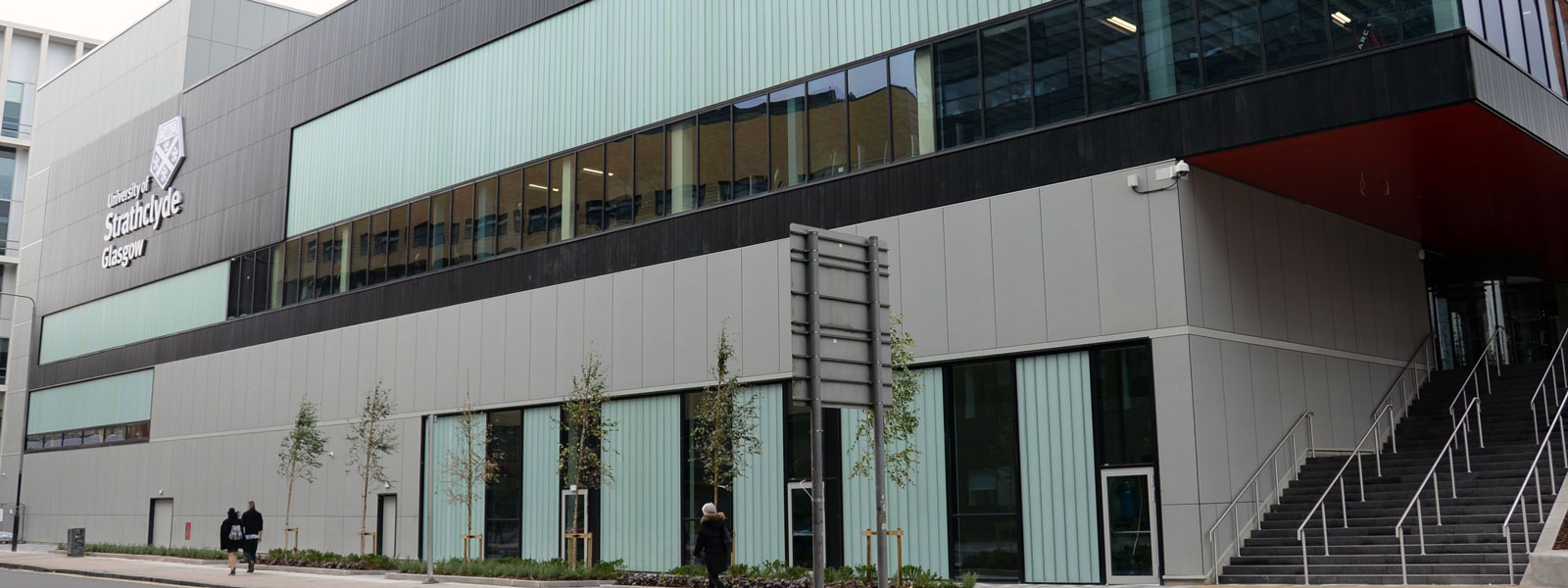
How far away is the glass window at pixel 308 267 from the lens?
128 ft

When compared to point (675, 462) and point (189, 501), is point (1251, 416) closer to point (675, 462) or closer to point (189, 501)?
point (675, 462)

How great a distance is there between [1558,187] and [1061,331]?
1048cm

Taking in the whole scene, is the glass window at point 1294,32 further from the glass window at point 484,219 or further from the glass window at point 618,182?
the glass window at point 484,219

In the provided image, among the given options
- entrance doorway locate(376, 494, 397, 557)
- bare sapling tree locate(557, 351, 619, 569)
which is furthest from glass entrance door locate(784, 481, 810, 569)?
entrance doorway locate(376, 494, 397, 557)

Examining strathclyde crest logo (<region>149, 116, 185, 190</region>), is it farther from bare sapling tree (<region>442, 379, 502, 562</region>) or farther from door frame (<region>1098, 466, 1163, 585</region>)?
door frame (<region>1098, 466, 1163, 585</region>)

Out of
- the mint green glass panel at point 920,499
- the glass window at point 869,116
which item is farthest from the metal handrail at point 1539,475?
the glass window at point 869,116

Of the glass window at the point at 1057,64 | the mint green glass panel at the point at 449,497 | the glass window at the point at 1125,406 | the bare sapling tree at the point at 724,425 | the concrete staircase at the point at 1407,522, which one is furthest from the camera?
the mint green glass panel at the point at 449,497

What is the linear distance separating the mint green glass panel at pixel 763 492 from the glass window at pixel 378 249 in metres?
15.4

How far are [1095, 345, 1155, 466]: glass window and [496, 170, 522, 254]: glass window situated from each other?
1697 cm

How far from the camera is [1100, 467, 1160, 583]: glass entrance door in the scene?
63.8 ft

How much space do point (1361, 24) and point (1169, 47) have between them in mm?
2996

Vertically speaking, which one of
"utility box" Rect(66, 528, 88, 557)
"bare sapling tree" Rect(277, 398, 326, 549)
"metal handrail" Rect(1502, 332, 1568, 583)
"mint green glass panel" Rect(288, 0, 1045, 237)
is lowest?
"utility box" Rect(66, 528, 88, 557)

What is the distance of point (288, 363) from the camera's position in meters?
38.9

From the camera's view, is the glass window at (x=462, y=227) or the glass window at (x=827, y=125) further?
the glass window at (x=462, y=227)
